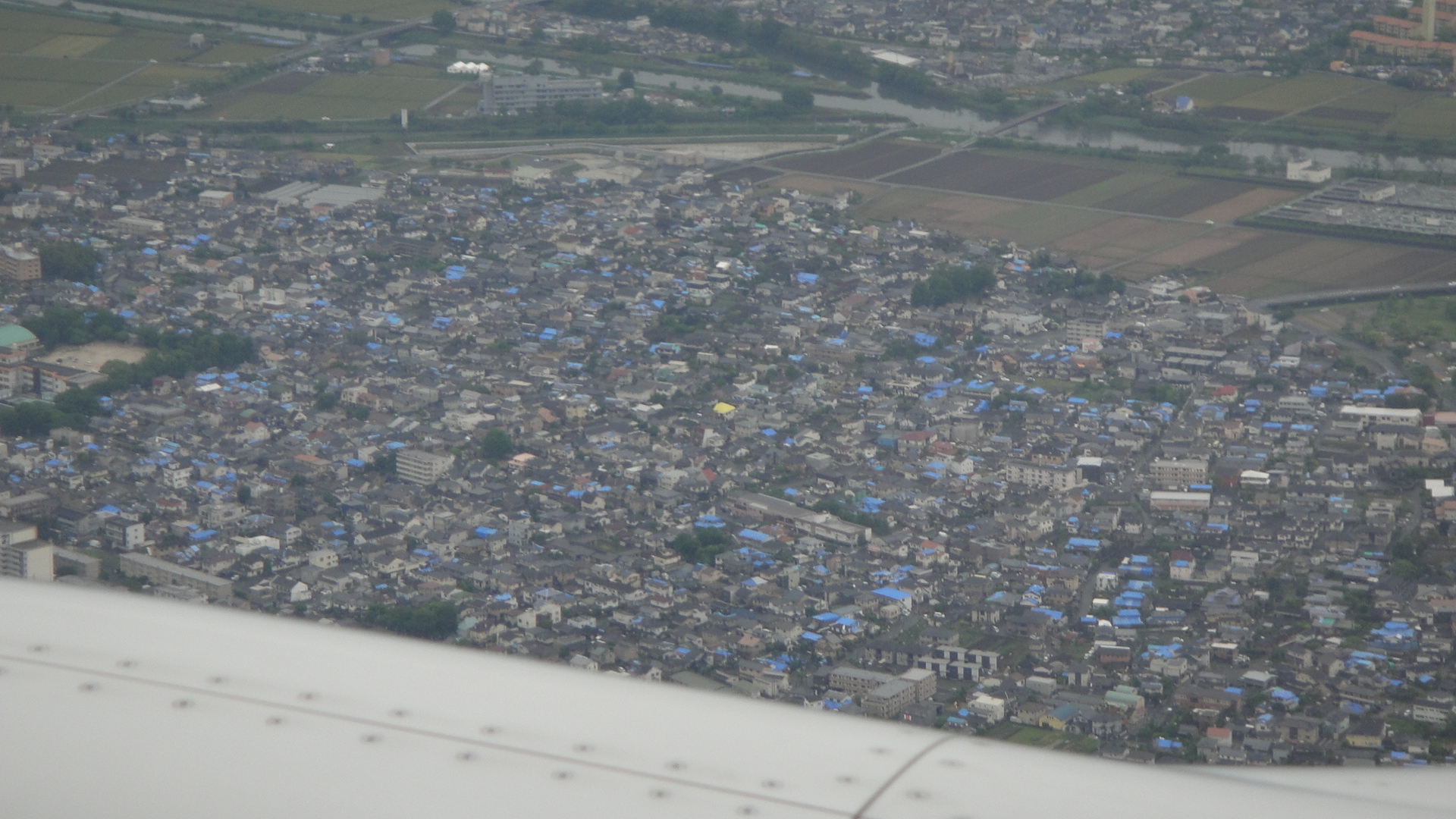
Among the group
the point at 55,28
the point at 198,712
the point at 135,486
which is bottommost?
the point at 135,486

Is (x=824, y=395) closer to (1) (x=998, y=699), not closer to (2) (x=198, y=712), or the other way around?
(1) (x=998, y=699)

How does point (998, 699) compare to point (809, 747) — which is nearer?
point (809, 747)

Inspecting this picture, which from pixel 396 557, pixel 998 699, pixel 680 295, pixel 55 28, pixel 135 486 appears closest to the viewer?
pixel 998 699

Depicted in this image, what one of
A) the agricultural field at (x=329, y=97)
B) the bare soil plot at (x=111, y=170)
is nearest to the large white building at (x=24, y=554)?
the bare soil plot at (x=111, y=170)

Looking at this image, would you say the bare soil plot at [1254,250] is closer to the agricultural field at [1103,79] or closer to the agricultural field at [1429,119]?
the agricultural field at [1429,119]

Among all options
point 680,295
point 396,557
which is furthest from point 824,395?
point 396,557

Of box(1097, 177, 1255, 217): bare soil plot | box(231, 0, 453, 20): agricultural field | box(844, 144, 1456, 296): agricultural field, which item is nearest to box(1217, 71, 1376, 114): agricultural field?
box(844, 144, 1456, 296): agricultural field
